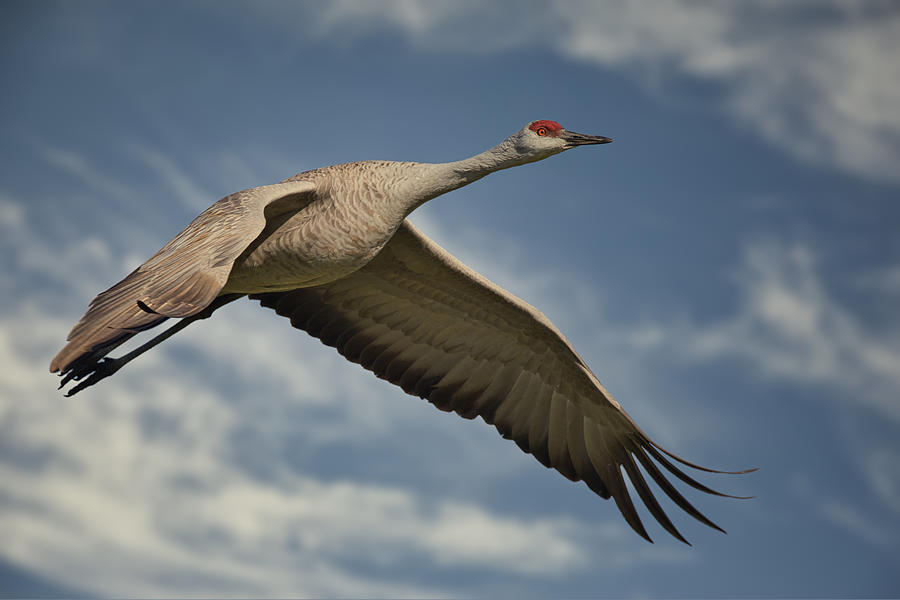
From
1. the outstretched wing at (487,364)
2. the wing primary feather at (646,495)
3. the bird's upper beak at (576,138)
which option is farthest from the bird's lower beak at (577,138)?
the wing primary feather at (646,495)

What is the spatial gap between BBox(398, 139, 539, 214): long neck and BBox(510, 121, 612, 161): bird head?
0.26 ft

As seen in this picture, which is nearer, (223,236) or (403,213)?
(223,236)

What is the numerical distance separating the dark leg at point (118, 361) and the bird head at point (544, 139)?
3.74 m

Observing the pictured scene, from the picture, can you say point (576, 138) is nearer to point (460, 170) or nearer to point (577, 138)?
point (577, 138)

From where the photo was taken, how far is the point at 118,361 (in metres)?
11.1

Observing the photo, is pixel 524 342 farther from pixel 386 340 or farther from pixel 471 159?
pixel 471 159

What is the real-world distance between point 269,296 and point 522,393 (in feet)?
11.2

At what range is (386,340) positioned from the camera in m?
12.9

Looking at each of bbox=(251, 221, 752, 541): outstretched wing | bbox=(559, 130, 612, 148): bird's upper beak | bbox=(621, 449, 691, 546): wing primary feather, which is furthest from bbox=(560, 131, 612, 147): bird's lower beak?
bbox=(621, 449, 691, 546): wing primary feather

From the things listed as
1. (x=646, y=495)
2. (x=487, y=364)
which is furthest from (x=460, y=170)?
(x=646, y=495)

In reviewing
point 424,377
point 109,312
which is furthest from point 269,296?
point 109,312

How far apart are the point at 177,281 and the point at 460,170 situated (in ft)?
10.8

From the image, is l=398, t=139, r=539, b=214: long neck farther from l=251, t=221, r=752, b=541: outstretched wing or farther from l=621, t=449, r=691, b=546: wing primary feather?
l=621, t=449, r=691, b=546: wing primary feather

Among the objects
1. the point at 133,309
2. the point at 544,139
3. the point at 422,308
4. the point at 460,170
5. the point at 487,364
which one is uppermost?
the point at 544,139
